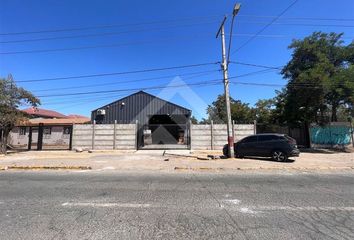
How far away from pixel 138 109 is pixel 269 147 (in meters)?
19.2

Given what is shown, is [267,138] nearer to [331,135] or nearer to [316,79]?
[316,79]

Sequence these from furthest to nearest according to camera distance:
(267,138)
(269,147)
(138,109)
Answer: (138,109) < (267,138) < (269,147)

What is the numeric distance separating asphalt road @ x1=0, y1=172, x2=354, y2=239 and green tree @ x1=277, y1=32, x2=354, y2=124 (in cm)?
1602

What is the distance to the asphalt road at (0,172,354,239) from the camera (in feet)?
14.8

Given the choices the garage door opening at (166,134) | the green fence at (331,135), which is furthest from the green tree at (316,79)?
the garage door opening at (166,134)

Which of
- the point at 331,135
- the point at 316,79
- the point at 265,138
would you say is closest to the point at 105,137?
the point at 265,138

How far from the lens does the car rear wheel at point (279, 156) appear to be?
16297mm

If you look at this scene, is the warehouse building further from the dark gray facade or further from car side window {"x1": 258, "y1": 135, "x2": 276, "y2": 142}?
car side window {"x1": 258, "y1": 135, "x2": 276, "y2": 142}

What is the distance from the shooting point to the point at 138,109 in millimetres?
32469

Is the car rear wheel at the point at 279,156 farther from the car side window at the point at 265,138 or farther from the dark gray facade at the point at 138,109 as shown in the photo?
the dark gray facade at the point at 138,109

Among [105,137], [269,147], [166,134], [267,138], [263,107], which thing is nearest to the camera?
[269,147]

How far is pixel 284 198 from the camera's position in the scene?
695 centimetres

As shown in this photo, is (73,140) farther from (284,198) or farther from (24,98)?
(284,198)

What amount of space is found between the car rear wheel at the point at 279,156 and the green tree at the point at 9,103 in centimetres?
1888
